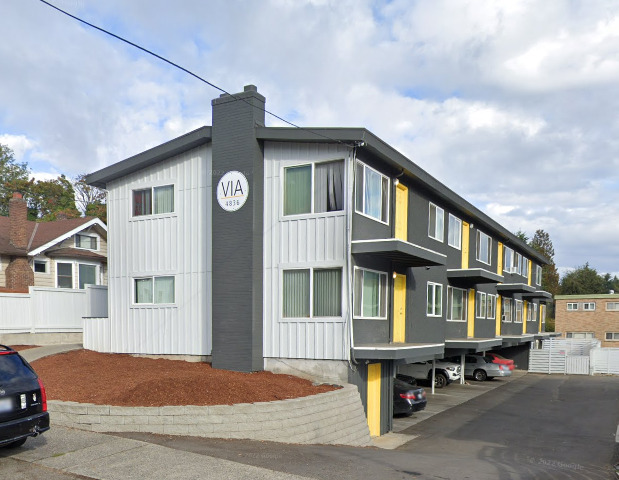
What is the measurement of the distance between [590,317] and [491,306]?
82.6 ft

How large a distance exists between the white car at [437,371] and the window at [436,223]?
23.6 ft

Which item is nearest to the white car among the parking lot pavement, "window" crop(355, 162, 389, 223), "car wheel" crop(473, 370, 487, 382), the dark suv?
the parking lot pavement

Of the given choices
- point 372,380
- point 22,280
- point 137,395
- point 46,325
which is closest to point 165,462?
point 137,395

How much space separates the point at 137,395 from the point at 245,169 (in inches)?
274

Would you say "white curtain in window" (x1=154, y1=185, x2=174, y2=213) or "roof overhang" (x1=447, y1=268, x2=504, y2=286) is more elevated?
"white curtain in window" (x1=154, y1=185, x2=174, y2=213)

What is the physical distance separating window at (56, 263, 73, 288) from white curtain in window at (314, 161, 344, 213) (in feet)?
58.1

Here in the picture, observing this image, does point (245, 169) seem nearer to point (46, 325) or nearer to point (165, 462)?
point (165, 462)

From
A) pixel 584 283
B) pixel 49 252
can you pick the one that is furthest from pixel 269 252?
pixel 584 283

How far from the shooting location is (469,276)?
2303 centimetres

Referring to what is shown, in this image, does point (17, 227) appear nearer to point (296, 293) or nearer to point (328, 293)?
point (296, 293)

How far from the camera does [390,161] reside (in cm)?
1647

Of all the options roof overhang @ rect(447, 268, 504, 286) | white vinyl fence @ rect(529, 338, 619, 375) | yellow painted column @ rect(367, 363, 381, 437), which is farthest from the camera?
white vinyl fence @ rect(529, 338, 619, 375)

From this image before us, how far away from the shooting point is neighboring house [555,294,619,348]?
50.0 meters

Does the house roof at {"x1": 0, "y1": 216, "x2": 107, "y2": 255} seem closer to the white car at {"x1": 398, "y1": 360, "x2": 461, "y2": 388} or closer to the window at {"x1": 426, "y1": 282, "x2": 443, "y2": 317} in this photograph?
the white car at {"x1": 398, "y1": 360, "x2": 461, "y2": 388}
